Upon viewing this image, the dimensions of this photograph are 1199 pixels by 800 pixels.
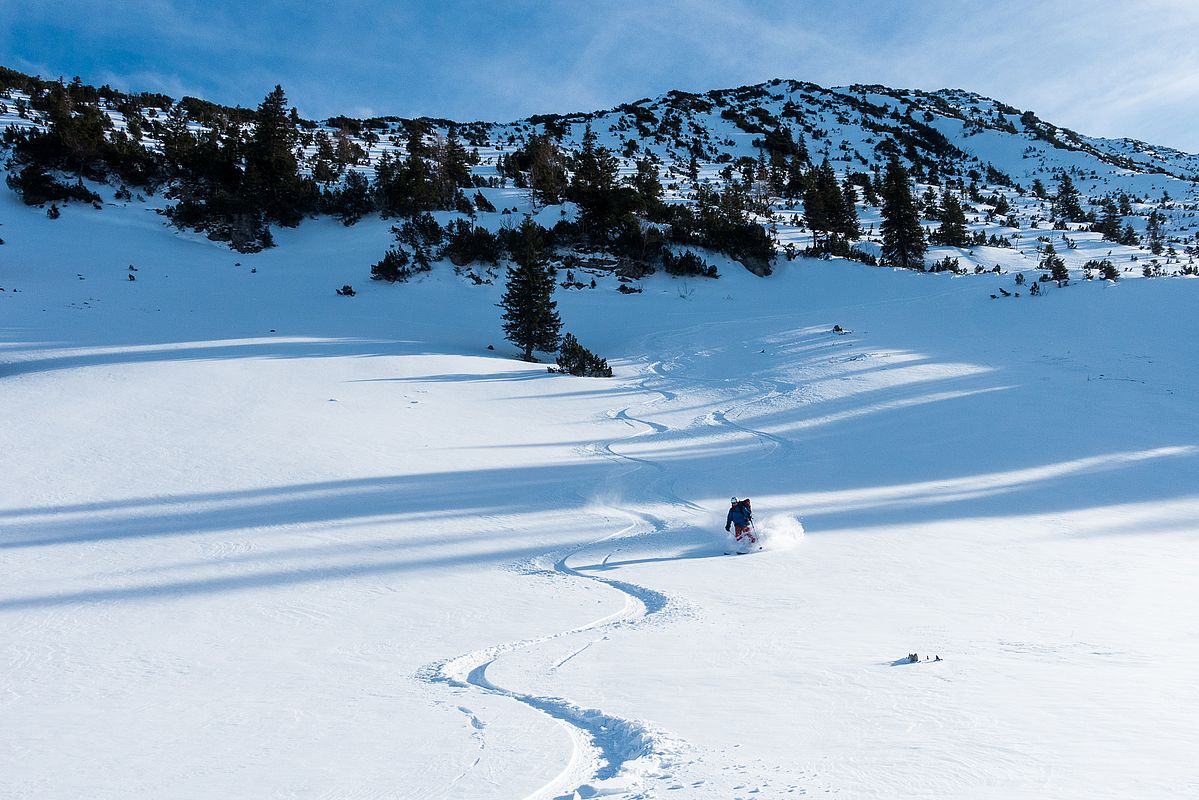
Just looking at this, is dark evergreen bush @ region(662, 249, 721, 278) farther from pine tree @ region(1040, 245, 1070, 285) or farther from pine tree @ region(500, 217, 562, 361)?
pine tree @ region(1040, 245, 1070, 285)

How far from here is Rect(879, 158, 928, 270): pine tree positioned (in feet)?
121

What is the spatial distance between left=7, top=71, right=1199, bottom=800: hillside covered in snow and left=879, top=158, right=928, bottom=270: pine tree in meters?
2.66

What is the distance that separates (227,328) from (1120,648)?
1028 inches

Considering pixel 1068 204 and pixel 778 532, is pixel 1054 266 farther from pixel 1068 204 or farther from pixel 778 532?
pixel 778 532

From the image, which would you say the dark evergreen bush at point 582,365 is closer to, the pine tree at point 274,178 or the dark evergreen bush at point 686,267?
the dark evergreen bush at point 686,267

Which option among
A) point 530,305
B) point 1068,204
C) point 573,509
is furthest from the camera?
point 1068,204

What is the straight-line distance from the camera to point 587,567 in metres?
8.74

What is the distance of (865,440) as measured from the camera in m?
15.6

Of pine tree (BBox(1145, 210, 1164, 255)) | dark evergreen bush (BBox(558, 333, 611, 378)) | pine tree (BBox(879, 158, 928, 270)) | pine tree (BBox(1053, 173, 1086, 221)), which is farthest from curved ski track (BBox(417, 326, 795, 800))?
pine tree (BBox(1053, 173, 1086, 221))

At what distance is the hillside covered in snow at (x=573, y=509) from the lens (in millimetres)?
4051

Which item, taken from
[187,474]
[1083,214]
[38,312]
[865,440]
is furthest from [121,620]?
[1083,214]

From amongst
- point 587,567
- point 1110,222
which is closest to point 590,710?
point 587,567

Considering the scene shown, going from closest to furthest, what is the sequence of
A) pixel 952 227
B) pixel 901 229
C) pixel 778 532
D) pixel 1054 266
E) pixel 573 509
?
1. pixel 778 532
2. pixel 573 509
3. pixel 1054 266
4. pixel 901 229
5. pixel 952 227

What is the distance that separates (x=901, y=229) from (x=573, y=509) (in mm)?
33931
